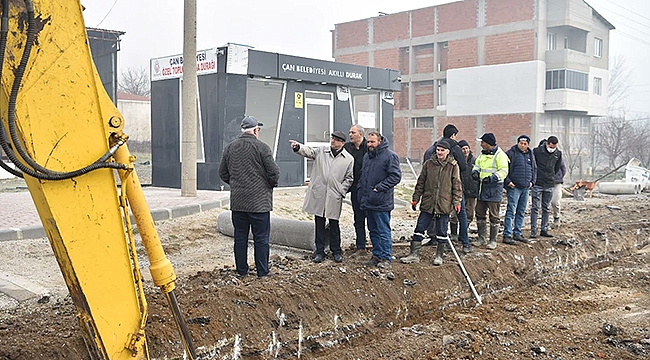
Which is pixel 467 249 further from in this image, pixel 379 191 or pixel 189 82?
pixel 189 82

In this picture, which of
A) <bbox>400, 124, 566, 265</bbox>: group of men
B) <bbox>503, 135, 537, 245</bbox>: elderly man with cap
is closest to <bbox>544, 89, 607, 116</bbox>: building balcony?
<bbox>400, 124, 566, 265</bbox>: group of men

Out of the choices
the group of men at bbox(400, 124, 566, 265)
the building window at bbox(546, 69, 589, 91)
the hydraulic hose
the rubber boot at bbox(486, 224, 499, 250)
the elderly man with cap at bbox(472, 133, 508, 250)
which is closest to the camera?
the hydraulic hose

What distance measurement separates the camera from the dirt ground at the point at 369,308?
5.32 m

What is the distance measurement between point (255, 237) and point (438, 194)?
2.63m

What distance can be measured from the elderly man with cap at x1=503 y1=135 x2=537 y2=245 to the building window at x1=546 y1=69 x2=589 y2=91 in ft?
109

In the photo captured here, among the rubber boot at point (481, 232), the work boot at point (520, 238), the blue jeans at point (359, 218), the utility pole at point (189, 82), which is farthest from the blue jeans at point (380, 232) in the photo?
the utility pole at point (189, 82)

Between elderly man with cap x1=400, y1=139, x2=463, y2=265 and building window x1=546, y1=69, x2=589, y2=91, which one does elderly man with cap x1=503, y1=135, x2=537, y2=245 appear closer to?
elderly man with cap x1=400, y1=139, x2=463, y2=265

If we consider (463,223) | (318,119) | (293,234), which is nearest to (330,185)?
(293,234)

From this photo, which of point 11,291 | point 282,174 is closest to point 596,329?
point 11,291

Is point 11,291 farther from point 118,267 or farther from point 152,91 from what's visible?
point 152,91

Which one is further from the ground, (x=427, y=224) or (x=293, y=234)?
(x=427, y=224)

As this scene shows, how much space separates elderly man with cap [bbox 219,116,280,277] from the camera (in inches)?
263

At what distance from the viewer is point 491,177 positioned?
9.13 meters

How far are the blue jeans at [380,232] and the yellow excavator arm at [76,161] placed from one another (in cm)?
471
